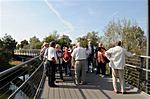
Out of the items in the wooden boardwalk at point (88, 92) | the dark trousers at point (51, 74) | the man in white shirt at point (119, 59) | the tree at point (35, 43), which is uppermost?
the tree at point (35, 43)

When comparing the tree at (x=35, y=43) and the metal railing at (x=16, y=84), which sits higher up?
the tree at (x=35, y=43)

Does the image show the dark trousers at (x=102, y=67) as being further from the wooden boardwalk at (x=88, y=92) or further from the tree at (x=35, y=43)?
the tree at (x=35, y=43)

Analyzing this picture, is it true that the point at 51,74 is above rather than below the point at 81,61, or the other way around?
below

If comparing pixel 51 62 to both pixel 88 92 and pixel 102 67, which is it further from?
pixel 102 67

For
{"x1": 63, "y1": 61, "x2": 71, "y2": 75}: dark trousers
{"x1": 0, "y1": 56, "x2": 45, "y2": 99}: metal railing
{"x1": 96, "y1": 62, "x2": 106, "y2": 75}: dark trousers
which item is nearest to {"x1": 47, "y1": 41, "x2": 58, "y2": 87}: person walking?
{"x1": 0, "y1": 56, "x2": 45, "y2": 99}: metal railing

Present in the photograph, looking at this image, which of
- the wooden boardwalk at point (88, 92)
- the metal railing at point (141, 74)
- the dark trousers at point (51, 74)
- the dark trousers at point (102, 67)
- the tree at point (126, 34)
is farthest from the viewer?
the tree at point (126, 34)

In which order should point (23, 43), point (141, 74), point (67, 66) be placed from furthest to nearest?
Answer: point (23, 43)
point (67, 66)
point (141, 74)

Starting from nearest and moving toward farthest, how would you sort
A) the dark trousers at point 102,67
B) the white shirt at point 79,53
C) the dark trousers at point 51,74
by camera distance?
the dark trousers at point 51,74 < the white shirt at point 79,53 < the dark trousers at point 102,67

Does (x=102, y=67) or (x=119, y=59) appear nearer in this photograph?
(x=119, y=59)

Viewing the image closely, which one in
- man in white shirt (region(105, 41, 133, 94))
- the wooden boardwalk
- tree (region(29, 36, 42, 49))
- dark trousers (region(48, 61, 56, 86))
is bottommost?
the wooden boardwalk

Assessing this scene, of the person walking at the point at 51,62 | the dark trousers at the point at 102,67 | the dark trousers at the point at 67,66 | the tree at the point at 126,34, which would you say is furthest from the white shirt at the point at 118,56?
the tree at the point at 126,34

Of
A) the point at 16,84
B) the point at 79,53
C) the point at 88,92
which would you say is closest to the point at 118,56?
the point at 88,92

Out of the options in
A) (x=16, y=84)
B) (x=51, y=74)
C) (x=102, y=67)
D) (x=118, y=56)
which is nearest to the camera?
(x=16, y=84)

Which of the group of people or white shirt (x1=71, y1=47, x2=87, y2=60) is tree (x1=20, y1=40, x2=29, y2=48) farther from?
white shirt (x1=71, y1=47, x2=87, y2=60)
